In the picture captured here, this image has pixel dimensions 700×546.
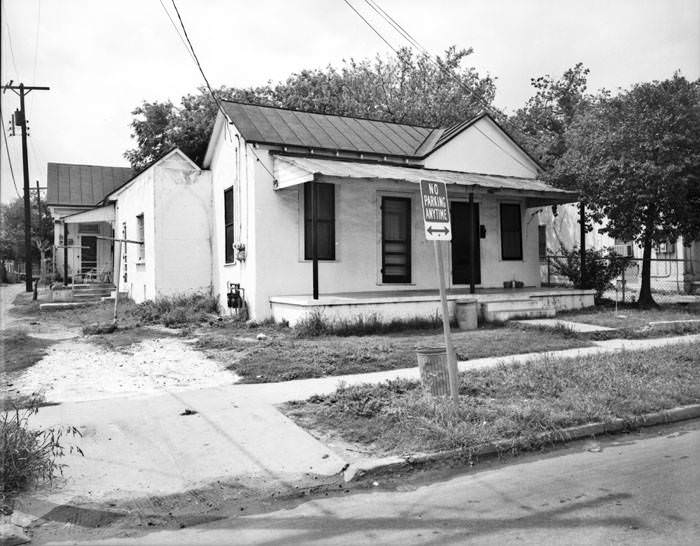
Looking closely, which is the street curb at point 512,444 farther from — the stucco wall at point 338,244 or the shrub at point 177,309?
the shrub at point 177,309

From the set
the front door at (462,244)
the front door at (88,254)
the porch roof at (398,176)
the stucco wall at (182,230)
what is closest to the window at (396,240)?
the porch roof at (398,176)

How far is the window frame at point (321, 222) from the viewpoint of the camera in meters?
15.0

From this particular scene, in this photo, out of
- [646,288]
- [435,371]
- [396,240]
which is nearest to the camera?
[435,371]

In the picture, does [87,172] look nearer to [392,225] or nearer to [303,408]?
[392,225]

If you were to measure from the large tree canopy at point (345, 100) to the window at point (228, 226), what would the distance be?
50.0ft

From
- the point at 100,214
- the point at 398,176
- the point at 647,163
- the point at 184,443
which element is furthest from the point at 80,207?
the point at 184,443

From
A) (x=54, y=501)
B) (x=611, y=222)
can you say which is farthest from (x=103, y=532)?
(x=611, y=222)

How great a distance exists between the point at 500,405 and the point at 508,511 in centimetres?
250

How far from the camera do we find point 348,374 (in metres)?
8.98

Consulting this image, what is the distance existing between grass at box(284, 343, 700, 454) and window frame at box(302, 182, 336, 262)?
731 cm

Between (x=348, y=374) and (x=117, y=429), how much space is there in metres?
3.69

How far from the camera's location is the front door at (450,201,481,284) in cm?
1730

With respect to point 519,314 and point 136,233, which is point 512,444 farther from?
point 136,233

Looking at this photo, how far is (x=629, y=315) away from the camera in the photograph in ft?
49.5
